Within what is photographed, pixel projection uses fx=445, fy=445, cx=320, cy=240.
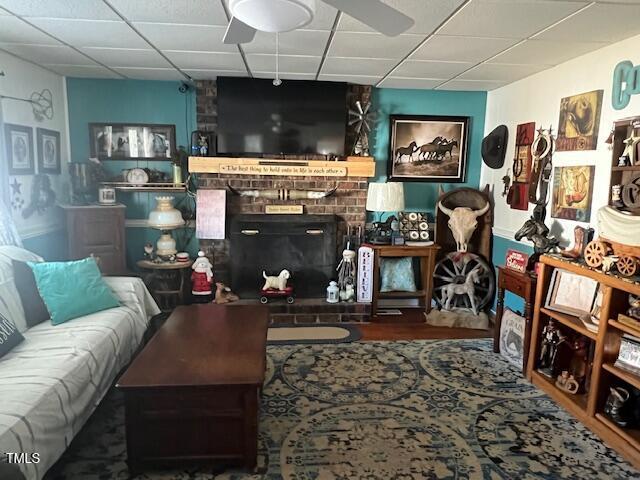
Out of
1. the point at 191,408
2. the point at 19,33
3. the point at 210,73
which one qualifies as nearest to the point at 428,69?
the point at 210,73

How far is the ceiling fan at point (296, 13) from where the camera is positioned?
1.58 m

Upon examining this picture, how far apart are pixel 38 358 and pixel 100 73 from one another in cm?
288

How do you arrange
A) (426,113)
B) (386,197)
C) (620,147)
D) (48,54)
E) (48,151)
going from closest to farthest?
(620,147) < (48,54) < (48,151) < (386,197) < (426,113)

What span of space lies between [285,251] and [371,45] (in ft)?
7.10

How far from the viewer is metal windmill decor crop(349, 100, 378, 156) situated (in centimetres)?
449

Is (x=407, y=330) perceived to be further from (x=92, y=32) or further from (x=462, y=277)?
(x=92, y=32)

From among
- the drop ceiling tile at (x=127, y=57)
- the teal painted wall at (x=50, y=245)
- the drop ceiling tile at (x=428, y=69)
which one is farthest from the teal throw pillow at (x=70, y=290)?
the drop ceiling tile at (x=428, y=69)

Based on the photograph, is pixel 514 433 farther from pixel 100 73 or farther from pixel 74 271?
pixel 100 73

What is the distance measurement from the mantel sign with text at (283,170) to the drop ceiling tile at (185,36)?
128 cm

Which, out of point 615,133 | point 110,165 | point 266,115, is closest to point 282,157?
point 266,115

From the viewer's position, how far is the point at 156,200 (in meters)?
4.46

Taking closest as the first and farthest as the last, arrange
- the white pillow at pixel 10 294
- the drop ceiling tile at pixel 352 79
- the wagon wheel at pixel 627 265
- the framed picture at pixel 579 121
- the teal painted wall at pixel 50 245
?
the wagon wheel at pixel 627 265, the white pillow at pixel 10 294, the framed picture at pixel 579 121, the teal painted wall at pixel 50 245, the drop ceiling tile at pixel 352 79

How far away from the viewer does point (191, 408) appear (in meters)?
2.06

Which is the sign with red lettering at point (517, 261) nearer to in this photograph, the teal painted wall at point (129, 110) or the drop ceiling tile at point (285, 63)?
the drop ceiling tile at point (285, 63)
